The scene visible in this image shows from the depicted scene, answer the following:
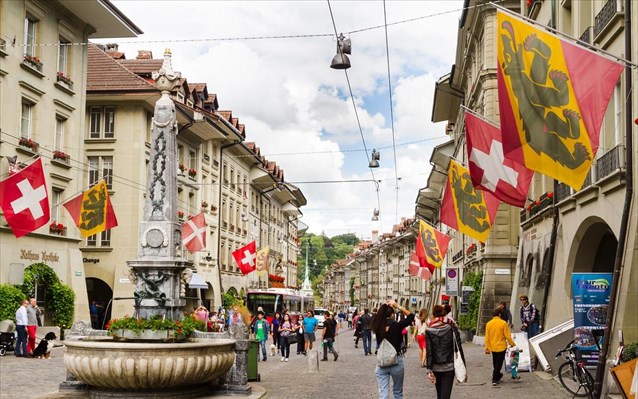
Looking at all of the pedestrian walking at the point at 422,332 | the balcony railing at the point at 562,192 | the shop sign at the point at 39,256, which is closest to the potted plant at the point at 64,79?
the shop sign at the point at 39,256

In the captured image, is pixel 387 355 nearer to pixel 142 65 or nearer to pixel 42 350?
pixel 42 350

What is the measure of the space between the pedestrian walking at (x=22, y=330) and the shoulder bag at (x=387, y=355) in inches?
591

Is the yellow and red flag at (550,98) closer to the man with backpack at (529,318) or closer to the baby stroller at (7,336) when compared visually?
the man with backpack at (529,318)

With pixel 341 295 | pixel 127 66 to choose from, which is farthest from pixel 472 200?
pixel 341 295

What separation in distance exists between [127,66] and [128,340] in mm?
33546

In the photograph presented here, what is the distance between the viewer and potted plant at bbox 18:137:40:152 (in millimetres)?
29836

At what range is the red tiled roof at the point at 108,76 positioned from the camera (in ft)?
135

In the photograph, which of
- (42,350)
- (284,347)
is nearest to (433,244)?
(284,347)

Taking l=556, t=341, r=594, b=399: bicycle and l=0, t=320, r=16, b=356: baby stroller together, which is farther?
l=0, t=320, r=16, b=356: baby stroller

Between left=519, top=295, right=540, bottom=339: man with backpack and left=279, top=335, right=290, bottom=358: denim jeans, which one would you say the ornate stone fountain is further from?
left=279, top=335, right=290, bottom=358: denim jeans

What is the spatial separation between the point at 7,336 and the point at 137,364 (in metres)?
13.1

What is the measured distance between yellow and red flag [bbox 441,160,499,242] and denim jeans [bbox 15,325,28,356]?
1256 cm

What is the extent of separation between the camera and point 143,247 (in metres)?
16.9

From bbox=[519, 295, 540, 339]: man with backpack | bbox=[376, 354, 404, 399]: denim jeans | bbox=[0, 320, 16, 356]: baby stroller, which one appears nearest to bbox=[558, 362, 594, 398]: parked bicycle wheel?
bbox=[376, 354, 404, 399]: denim jeans
